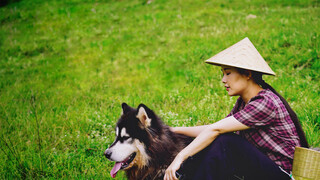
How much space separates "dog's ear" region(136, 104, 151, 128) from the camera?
358 centimetres

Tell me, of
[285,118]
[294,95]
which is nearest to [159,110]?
[294,95]

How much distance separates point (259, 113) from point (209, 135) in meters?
0.66

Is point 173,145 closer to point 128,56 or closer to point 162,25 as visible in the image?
point 128,56

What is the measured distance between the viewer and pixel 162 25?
41.4ft

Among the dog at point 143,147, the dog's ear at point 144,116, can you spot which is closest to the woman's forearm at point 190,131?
the dog at point 143,147

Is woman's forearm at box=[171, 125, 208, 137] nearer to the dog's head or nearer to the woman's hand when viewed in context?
the dog's head

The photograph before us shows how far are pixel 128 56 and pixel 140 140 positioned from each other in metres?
7.24

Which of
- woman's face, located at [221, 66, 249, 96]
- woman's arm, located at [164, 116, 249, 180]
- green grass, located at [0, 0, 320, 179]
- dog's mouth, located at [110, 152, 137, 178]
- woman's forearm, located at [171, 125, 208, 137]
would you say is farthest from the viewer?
green grass, located at [0, 0, 320, 179]

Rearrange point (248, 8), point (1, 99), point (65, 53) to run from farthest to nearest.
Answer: point (248, 8) → point (65, 53) → point (1, 99)

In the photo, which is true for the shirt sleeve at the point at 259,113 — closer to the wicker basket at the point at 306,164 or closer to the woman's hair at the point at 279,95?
the woman's hair at the point at 279,95

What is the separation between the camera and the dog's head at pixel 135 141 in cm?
359

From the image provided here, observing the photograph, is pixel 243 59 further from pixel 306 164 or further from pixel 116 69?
pixel 116 69

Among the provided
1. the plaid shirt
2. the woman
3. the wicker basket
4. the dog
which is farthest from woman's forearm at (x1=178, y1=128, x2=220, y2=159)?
the wicker basket

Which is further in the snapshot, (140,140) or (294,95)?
(294,95)
